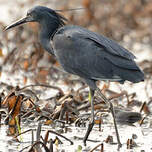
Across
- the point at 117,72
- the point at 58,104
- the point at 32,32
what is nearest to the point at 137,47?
the point at 32,32

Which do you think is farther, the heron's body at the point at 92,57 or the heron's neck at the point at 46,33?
the heron's neck at the point at 46,33

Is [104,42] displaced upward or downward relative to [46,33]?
downward

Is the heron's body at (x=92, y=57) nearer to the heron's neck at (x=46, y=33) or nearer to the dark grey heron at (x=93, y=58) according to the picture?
the dark grey heron at (x=93, y=58)

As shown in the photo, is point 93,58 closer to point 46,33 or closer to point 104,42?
point 104,42

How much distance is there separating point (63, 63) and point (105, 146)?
851 millimetres

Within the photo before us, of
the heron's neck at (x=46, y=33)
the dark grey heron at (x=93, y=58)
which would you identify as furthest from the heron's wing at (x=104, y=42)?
the heron's neck at (x=46, y=33)

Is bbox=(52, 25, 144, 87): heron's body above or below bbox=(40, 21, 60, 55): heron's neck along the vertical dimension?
below

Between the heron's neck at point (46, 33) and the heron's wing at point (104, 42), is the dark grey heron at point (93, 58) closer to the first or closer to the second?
the heron's wing at point (104, 42)

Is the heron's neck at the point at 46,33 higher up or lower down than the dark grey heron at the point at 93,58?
higher up

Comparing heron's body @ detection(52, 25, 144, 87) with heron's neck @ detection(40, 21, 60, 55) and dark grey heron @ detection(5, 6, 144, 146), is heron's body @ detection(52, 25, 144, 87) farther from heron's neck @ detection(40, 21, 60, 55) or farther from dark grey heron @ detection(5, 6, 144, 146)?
heron's neck @ detection(40, 21, 60, 55)

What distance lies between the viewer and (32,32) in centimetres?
877

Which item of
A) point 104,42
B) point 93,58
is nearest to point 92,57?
point 93,58

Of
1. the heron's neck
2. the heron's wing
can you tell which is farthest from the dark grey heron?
the heron's neck

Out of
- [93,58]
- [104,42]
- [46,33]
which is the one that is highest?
[46,33]
